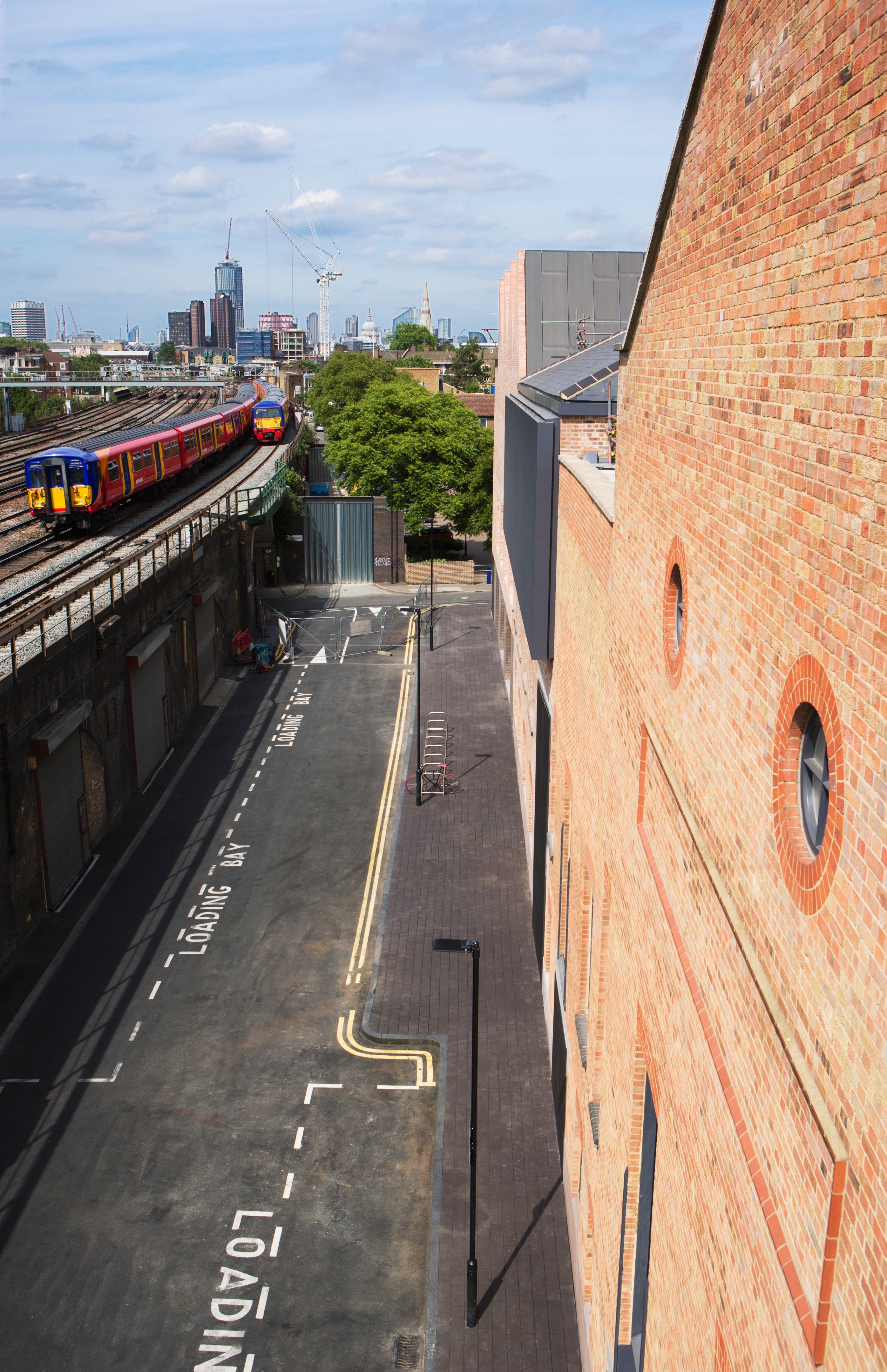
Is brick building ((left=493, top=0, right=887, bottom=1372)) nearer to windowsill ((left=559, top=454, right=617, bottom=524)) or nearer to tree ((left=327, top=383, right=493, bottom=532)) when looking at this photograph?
windowsill ((left=559, top=454, right=617, bottom=524))

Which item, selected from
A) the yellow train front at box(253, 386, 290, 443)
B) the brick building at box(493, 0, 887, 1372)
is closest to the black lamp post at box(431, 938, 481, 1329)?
the brick building at box(493, 0, 887, 1372)

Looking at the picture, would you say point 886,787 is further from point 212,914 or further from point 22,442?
point 22,442

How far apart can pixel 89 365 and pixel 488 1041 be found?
171 meters

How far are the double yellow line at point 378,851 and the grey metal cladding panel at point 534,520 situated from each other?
7085 mm

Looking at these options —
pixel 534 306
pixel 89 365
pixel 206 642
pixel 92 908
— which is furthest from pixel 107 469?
pixel 89 365

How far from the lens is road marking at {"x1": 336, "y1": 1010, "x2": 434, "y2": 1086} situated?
17625 millimetres

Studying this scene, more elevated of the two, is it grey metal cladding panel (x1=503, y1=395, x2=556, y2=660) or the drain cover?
grey metal cladding panel (x1=503, y1=395, x2=556, y2=660)

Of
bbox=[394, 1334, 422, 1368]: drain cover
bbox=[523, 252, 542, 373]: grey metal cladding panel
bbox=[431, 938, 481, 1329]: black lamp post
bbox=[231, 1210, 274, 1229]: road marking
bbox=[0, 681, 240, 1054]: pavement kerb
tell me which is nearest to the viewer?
bbox=[394, 1334, 422, 1368]: drain cover

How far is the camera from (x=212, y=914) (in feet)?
73.0

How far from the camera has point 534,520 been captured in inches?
674

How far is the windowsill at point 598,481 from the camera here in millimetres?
11125

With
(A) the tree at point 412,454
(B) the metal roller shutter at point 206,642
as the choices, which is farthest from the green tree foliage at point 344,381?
(B) the metal roller shutter at point 206,642

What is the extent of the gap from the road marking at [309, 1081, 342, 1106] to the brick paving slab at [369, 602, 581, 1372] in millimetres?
1395

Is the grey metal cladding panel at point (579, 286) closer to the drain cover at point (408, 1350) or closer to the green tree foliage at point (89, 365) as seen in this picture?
A: the drain cover at point (408, 1350)
